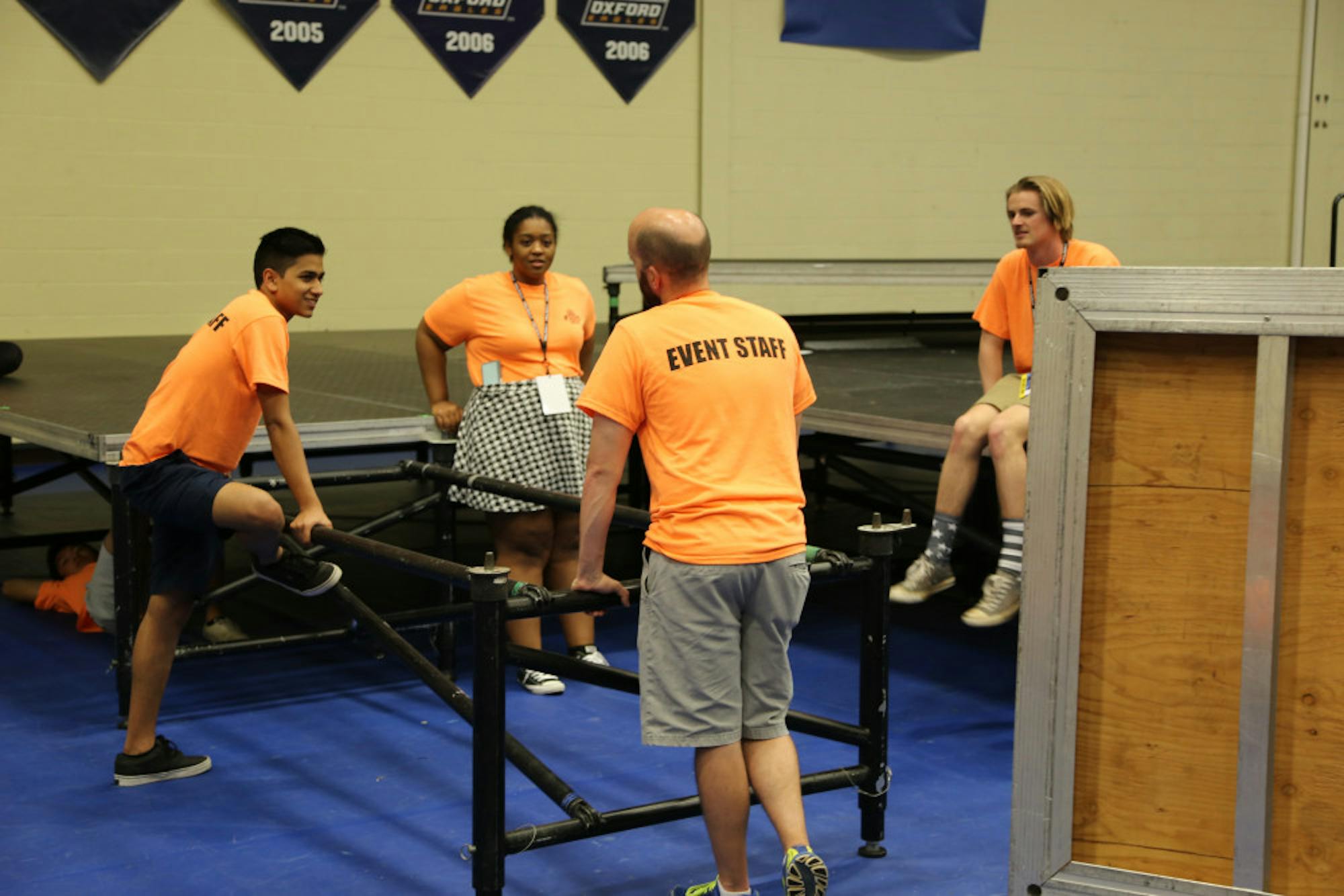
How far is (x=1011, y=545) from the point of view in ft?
14.7

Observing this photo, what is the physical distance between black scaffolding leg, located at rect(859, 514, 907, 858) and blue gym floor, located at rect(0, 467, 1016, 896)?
0.09m

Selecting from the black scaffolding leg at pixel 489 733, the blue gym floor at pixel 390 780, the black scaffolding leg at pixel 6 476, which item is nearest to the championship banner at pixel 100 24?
the black scaffolding leg at pixel 6 476

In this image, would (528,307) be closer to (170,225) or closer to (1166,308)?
(1166,308)

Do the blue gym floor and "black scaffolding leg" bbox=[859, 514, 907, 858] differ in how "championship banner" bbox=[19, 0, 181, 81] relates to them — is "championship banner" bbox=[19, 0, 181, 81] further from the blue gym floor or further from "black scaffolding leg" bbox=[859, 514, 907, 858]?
"black scaffolding leg" bbox=[859, 514, 907, 858]

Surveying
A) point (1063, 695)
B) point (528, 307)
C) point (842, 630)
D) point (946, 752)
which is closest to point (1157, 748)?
point (1063, 695)

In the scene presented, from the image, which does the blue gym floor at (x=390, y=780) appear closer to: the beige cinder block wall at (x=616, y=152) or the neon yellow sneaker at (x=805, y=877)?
the neon yellow sneaker at (x=805, y=877)

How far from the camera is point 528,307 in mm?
5062

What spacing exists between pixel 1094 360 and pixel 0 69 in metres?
8.40

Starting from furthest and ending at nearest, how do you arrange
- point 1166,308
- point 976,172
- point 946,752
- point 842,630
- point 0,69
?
point 976,172
point 0,69
point 842,630
point 946,752
point 1166,308

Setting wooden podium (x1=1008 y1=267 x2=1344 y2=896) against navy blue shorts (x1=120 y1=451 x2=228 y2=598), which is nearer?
wooden podium (x1=1008 y1=267 x2=1344 y2=896)

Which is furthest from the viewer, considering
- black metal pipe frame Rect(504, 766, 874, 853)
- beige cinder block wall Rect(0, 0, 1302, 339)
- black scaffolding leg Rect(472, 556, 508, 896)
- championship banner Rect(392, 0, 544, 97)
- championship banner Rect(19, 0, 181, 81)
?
championship banner Rect(392, 0, 544, 97)

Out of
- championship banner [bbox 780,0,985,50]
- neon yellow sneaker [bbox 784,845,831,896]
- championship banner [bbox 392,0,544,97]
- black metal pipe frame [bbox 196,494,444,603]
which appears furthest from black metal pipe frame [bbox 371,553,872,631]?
championship banner [bbox 780,0,985,50]

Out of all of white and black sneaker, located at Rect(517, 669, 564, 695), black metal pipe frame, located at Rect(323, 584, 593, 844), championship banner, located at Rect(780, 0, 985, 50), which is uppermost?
championship banner, located at Rect(780, 0, 985, 50)

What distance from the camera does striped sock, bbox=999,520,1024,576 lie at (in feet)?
14.7
